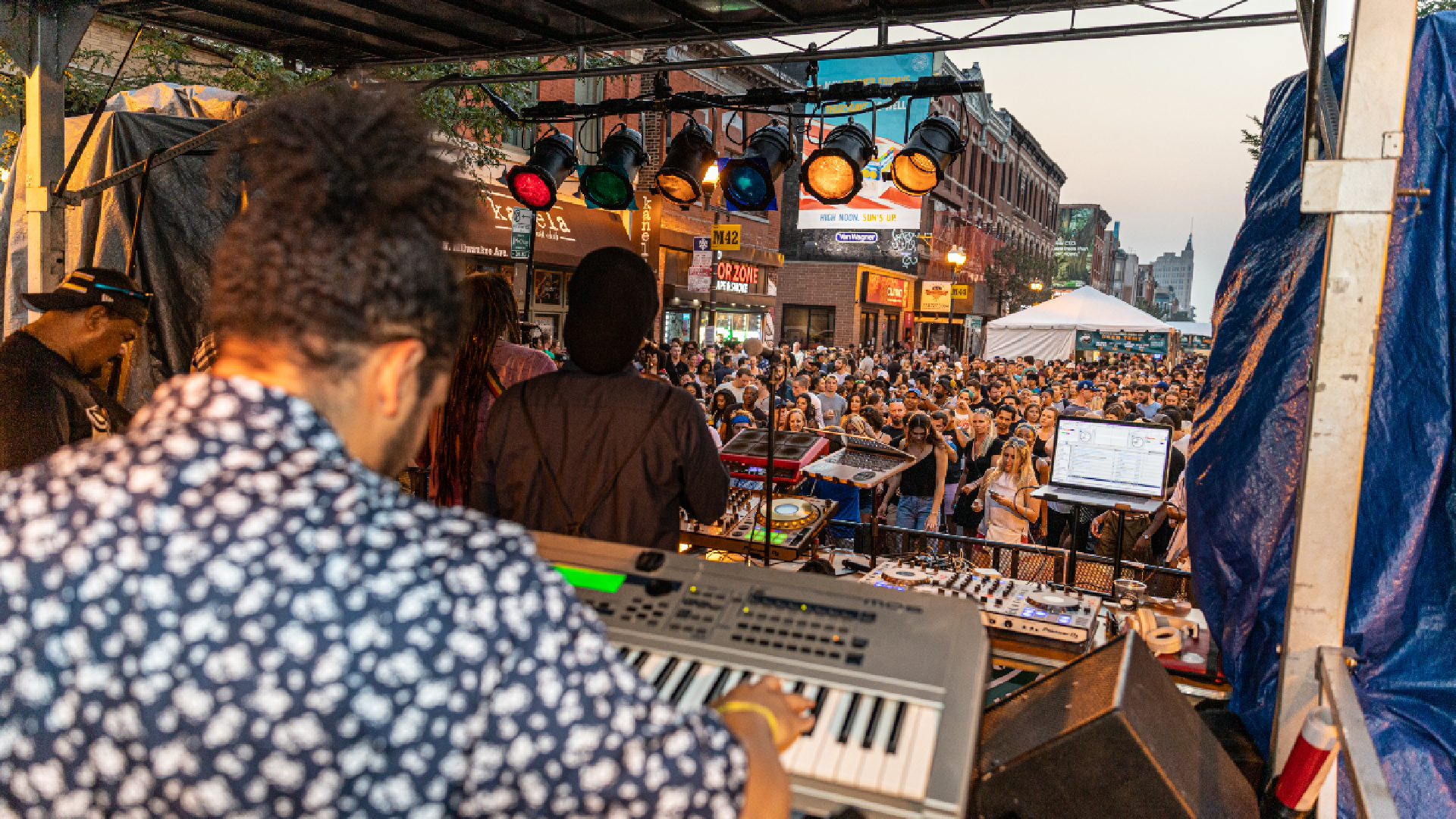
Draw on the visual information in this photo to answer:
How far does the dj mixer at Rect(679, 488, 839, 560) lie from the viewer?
4.12 metres

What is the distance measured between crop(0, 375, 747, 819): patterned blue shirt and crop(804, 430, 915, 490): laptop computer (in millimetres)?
3265

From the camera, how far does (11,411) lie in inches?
134

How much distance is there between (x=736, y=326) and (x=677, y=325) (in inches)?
147

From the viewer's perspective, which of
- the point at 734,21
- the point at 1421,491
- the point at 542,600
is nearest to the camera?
the point at 542,600

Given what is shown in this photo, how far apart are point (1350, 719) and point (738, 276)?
83.3 ft

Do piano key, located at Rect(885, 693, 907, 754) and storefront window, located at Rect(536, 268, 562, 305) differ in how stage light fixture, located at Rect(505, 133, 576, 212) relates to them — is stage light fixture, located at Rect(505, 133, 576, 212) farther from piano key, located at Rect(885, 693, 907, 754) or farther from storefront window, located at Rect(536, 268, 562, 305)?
storefront window, located at Rect(536, 268, 562, 305)

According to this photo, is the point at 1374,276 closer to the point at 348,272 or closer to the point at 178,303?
the point at 348,272

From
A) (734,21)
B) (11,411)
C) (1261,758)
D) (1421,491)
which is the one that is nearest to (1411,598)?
(1421,491)

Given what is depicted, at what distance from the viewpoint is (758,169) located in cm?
642

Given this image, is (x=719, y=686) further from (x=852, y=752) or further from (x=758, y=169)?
(x=758, y=169)

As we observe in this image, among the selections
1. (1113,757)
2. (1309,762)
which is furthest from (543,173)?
(1309,762)

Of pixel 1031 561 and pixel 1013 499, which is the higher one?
pixel 1013 499

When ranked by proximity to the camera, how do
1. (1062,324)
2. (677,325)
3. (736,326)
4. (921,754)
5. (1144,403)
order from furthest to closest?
(736,326), (677,325), (1062,324), (1144,403), (921,754)

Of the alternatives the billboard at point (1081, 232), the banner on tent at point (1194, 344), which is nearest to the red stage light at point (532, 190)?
the banner on tent at point (1194, 344)
